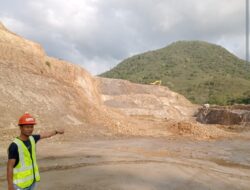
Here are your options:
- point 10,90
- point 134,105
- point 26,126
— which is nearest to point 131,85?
point 134,105

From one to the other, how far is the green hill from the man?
59910mm

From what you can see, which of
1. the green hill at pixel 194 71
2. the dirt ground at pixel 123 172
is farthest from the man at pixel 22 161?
the green hill at pixel 194 71

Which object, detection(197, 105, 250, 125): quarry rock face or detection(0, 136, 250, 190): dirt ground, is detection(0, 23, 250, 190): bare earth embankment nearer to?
detection(0, 136, 250, 190): dirt ground

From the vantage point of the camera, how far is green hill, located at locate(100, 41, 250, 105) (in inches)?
3039

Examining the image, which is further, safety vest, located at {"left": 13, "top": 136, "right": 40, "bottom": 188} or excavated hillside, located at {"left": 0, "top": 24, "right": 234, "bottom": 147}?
excavated hillside, located at {"left": 0, "top": 24, "right": 234, "bottom": 147}

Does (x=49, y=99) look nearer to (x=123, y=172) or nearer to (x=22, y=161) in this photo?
(x=123, y=172)

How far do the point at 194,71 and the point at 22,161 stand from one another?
326 feet

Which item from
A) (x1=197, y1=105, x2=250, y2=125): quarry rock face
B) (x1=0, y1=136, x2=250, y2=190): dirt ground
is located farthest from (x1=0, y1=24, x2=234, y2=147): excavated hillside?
(x1=197, y1=105, x2=250, y2=125): quarry rock face

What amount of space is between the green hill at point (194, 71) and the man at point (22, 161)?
2359 inches

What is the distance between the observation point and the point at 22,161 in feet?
14.1

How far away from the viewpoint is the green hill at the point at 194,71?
77188 mm

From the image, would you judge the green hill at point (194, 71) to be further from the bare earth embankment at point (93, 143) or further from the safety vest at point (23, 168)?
the safety vest at point (23, 168)

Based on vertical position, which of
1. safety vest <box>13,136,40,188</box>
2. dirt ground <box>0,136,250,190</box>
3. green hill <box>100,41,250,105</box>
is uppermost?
green hill <box>100,41,250,105</box>

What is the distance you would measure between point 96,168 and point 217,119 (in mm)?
31522
